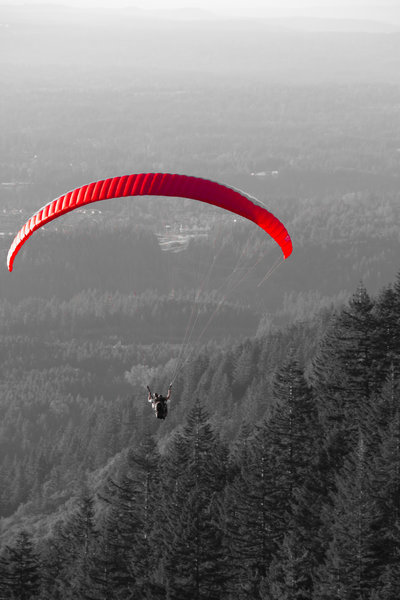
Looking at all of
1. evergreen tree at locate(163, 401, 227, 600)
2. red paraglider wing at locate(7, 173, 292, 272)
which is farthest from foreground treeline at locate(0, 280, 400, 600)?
red paraglider wing at locate(7, 173, 292, 272)

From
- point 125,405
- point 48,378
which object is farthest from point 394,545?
point 48,378

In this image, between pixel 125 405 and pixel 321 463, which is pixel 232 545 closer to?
pixel 321 463

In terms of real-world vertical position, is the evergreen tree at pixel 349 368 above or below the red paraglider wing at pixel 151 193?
below

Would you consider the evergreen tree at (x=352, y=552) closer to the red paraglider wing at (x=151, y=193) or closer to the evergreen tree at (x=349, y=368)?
the evergreen tree at (x=349, y=368)

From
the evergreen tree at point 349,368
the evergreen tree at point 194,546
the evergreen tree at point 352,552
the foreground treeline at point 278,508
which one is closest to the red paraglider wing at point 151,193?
the evergreen tree at point 352,552

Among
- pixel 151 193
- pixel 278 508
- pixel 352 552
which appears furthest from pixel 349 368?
pixel 151 193

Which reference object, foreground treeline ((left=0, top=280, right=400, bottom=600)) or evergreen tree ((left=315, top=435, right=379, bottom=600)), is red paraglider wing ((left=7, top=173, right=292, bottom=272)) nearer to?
evergreen tree ((left=315, top=435, right=379, bottom=600))
